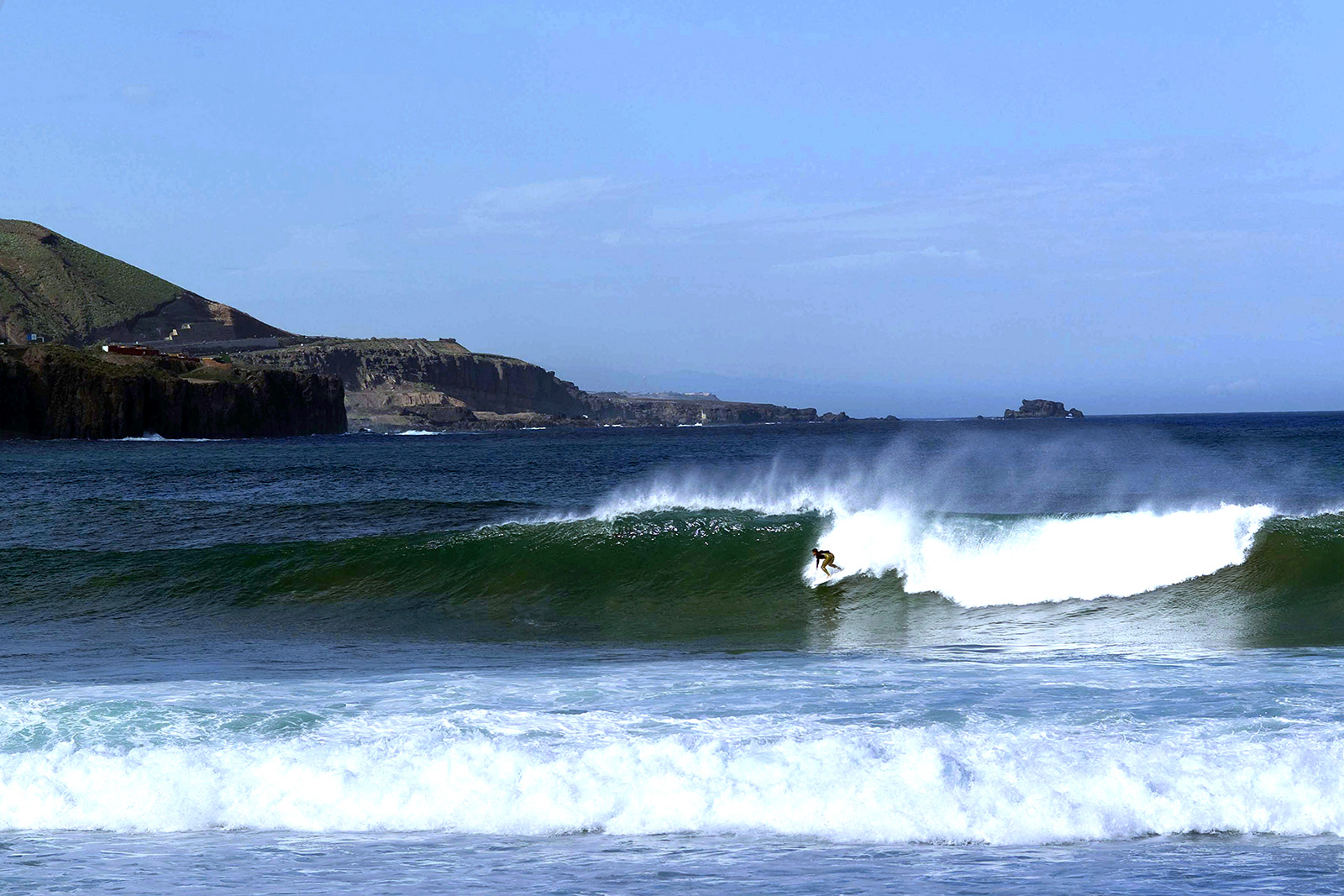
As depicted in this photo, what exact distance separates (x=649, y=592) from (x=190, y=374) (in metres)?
108

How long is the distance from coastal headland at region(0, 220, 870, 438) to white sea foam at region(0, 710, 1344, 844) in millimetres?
102975

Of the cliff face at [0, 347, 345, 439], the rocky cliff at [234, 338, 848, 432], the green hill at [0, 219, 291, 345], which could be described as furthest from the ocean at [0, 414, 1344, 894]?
the green hill at [0, 219, 291, 345]

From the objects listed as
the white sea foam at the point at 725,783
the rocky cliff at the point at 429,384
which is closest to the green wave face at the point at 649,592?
the white sea foam at the point at 725,783

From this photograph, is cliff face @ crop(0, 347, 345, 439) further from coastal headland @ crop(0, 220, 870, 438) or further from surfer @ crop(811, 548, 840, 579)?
surfer @ crop(811, 548, 840, 579)

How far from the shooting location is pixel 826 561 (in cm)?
1686

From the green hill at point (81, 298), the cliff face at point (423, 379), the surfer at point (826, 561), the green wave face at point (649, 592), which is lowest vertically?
the green wave face at point (649, 592)

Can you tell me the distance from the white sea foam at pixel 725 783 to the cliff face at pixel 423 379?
147 m

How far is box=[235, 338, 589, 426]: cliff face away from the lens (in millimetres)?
158625

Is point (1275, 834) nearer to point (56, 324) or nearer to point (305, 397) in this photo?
point (305, 397)

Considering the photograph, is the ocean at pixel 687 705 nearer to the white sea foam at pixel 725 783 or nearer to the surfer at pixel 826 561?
the white sea foam at pixel 725 783

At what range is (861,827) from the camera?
20.3 ft

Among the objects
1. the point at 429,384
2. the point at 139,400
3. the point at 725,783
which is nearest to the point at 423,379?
the point at 429,384

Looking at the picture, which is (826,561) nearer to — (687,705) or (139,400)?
(687,705)

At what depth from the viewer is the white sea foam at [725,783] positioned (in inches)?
244
